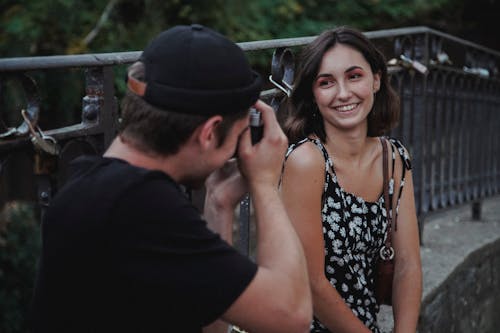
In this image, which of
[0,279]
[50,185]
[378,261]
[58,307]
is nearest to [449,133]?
[378,261]

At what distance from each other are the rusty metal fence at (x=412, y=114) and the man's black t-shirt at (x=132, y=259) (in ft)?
1.52

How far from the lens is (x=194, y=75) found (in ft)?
4.86

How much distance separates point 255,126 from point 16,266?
3.37 m

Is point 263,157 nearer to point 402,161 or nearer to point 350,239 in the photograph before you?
point 350,239

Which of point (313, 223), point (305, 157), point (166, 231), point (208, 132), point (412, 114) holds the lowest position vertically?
point (412, 114)

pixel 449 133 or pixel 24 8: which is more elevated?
pixel 24 8

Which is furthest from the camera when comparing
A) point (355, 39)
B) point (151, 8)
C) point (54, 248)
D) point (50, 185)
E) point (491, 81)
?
point (151, 8)

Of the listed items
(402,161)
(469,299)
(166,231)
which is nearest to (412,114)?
(469,299)

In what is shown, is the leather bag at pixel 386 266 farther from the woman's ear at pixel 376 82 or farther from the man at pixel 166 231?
the man at pixel 166 231

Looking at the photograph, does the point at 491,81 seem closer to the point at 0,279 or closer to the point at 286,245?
the point at 0,279

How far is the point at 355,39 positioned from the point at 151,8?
5.92 metres

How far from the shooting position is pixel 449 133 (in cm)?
481

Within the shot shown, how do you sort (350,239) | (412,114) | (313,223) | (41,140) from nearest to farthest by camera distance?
(41,140) → (313,223) → (350,239) → (412,114)

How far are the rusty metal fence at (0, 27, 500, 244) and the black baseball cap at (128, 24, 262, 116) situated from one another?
45cm
